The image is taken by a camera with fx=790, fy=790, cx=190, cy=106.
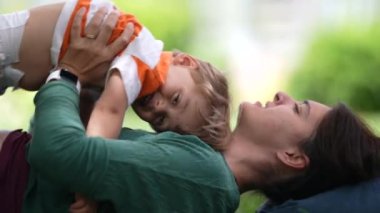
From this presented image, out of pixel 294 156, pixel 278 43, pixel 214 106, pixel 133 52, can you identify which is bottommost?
pixel 278 43

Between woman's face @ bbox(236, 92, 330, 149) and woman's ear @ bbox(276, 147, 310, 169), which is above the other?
woman's face @ bbox(236, 92, 330, 149)

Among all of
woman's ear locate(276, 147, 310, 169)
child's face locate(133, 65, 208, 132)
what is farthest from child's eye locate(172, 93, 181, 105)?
woman's ear locate(276, 147, 310, 169)

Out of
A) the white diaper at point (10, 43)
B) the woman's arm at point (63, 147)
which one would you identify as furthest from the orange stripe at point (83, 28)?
the woman's arm at point (63, 147)

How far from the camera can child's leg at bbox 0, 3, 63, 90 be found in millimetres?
1944

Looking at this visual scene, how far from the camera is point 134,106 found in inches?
79.4

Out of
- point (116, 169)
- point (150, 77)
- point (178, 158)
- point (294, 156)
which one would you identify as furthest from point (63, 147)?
point (294, 156)

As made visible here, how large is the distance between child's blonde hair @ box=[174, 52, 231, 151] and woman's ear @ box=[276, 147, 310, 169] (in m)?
0.14

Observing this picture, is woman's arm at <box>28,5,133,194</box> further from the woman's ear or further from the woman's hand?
the woman's ear

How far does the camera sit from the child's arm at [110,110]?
181cm

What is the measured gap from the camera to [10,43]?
1.94 meters

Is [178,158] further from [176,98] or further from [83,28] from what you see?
[83,28]

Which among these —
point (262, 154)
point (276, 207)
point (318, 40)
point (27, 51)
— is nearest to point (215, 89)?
point (262, 154)

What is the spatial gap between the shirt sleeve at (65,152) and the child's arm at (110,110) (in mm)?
91

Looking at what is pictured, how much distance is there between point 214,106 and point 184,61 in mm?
153
